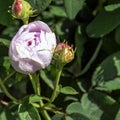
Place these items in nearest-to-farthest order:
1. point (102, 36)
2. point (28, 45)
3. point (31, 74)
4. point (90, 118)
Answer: point (28, 45) < point (31, 74) < point (90, 118) < point (102, 36)

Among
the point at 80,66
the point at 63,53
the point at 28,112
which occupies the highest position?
the point at 63,53

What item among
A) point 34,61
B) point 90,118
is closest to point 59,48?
point 34,61

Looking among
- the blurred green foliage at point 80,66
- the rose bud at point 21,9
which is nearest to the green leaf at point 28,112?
the blurred green foliage at point 80,66


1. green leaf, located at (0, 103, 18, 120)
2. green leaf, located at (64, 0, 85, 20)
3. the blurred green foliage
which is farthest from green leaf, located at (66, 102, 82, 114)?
green leaf, located at (64, 0, 85, 20)

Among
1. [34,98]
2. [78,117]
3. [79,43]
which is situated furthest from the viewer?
[79,43]

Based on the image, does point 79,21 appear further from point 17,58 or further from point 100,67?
point 17,58

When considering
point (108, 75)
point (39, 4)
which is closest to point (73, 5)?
point (39, 4)

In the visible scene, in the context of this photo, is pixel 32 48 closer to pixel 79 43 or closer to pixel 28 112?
pixel 28 112

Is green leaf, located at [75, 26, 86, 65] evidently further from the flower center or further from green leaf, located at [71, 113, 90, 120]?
the flower center
